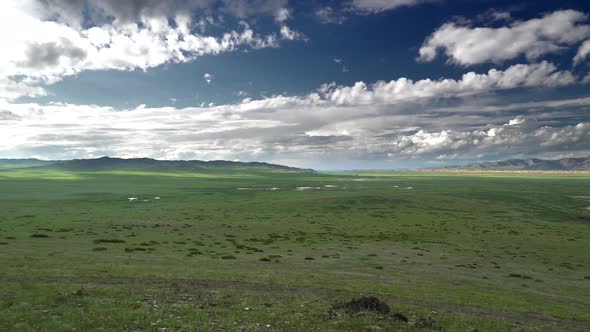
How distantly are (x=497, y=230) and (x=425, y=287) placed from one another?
238 ft

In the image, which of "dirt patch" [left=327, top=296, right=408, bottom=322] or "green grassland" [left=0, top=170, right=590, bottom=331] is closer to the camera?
"green grassland" [left=0, top=170, right=590, bottom=331]

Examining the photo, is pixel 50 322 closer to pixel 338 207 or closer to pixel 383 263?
pixel 383 263

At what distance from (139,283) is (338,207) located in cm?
11331

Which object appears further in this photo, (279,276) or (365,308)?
(279,276)

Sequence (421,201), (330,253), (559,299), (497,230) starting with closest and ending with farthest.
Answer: (559,299)
(330,253)
(497,230)
(421,201)

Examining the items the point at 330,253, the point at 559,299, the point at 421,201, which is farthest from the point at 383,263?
the point at 421,201

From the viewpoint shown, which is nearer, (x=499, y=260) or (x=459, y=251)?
(x=499, y=260)

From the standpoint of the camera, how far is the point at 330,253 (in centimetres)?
5394

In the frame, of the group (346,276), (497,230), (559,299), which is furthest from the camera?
(497,230)

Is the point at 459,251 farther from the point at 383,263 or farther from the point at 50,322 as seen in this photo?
the point at 50,322

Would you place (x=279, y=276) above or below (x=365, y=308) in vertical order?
below

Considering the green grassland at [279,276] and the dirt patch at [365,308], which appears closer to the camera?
the green grassland at [279,276]

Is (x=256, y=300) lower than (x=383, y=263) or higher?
higher

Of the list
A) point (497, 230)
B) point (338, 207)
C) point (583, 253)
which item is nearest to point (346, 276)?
point (583, 253)
